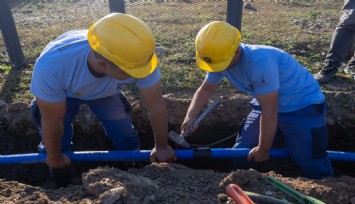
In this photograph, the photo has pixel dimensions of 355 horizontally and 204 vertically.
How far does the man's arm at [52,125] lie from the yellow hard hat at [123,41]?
0.59m

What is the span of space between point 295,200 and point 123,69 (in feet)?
4.50

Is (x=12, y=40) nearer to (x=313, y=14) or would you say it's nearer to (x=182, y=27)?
(x=182, y=27)

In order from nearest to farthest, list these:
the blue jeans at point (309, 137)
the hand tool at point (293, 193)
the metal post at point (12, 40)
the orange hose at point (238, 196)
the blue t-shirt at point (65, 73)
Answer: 1. the orange hose at point (238, 196)
2. the hand tool at point (293, 193)
3. the blue t-shirt at point (65, 73)
4. the blue jeans at point (309, 137)
5. the metal post at point (12, 40)

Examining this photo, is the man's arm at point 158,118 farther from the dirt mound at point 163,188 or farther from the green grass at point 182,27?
the green grass at point 182,27

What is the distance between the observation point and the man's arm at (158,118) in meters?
2.72

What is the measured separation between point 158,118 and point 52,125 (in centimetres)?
79

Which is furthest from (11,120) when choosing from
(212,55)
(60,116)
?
(212,55)

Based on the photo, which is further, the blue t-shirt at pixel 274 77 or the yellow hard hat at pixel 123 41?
the blue t-shirt at pixel 274 77

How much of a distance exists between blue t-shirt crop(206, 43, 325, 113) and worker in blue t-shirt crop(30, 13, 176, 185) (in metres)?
0.70

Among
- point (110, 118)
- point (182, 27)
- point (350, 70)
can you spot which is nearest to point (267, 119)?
point (110, 118)

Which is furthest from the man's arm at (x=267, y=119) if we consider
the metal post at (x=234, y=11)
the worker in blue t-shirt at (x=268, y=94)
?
the metal post at (x=234, y=11)

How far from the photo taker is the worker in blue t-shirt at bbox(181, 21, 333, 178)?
273cm

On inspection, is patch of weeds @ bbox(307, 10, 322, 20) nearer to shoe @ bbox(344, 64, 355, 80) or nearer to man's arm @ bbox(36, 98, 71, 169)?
shoe @ bbox(344, 64, 355, 80)

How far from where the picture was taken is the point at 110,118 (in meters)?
3.32
